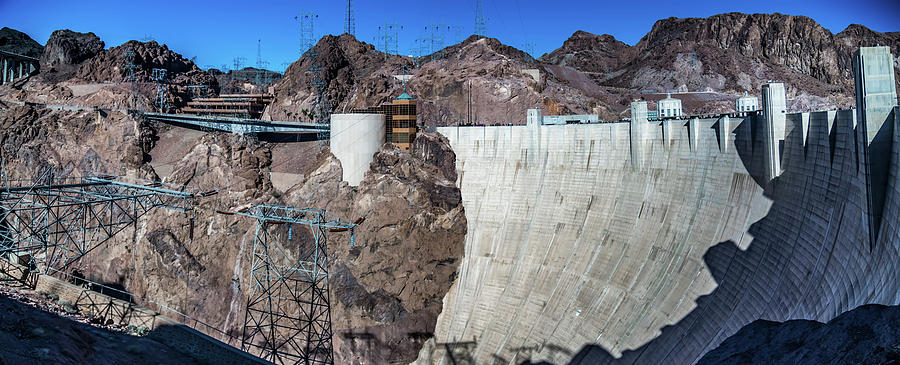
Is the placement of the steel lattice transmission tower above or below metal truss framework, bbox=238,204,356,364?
above

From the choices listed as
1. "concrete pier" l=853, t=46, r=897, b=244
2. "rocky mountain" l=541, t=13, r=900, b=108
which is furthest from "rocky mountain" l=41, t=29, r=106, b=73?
"concrete pier" l=853, t=46, r=897, b=244

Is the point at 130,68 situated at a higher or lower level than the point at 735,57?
lower

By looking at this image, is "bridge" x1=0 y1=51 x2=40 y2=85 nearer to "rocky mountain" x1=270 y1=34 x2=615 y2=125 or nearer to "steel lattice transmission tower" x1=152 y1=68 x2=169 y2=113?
"steel lattice transmission tower" x1=152 y1=68 x2=169 y2=113

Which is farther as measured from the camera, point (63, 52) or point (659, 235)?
point (63, 52)

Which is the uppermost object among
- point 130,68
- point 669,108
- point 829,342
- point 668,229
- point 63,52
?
point 63,52

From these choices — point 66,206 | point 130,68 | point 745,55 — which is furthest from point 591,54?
point 66,206

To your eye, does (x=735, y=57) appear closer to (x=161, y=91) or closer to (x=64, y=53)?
(x=161, y=91)
